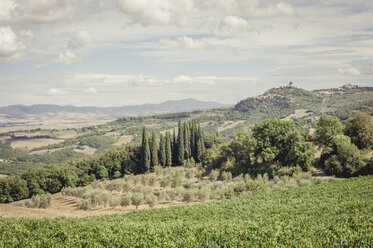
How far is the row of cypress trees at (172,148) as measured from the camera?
90625 mm

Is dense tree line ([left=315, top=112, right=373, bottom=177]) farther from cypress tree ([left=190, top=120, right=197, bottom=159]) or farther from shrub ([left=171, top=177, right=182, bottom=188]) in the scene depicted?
cypress tree ([left=190, top=120, right=197, bottom=159])

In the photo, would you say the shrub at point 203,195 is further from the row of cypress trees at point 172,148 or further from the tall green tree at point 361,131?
the row of cypress trees at point 172,148

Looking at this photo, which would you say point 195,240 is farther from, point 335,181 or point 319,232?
point 335,181

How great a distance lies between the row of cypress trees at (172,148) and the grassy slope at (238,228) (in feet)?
166

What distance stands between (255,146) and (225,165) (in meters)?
12.9

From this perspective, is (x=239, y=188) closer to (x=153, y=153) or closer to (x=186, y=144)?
(x=153, y=153)

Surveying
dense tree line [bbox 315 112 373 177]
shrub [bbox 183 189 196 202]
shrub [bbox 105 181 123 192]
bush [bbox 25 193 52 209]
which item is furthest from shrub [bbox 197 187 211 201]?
bush [bbox 25 193 52 209]

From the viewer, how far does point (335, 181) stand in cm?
4747

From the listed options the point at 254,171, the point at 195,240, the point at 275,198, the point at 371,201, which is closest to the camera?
the point at 195,240

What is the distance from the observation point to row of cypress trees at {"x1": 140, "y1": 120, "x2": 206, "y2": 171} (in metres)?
90.6

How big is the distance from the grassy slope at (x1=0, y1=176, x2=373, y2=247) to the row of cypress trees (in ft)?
166

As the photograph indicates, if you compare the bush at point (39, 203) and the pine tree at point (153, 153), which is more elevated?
the pine tree at point (153, 153)

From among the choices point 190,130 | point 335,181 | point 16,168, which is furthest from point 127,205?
point 16,168

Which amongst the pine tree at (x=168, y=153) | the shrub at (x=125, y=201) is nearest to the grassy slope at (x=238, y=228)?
the shrub at (x=125, y=201)
